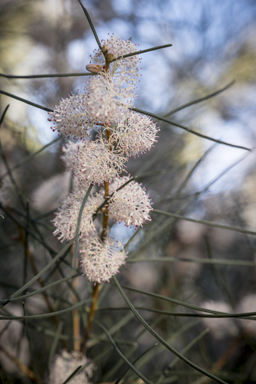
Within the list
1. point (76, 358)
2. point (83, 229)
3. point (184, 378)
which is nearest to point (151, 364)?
point (184, 378)

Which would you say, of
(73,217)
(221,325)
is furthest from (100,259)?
(221,325)

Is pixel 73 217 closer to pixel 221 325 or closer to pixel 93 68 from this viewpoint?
pixel 93 68

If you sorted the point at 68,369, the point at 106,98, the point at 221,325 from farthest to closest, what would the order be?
1. the point at 221,325
2. the point at 68,369
3. the point at 106,98

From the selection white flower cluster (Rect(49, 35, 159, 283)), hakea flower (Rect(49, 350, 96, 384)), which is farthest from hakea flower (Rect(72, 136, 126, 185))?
hakea flower (Rect(49, 350, 96, 384))

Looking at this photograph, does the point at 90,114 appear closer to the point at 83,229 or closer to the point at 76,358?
the point at 83,229

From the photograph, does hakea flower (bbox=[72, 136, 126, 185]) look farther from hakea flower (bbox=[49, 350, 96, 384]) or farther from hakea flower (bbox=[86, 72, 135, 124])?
hakea flower (bbox=[49, 350, 96, 384])
